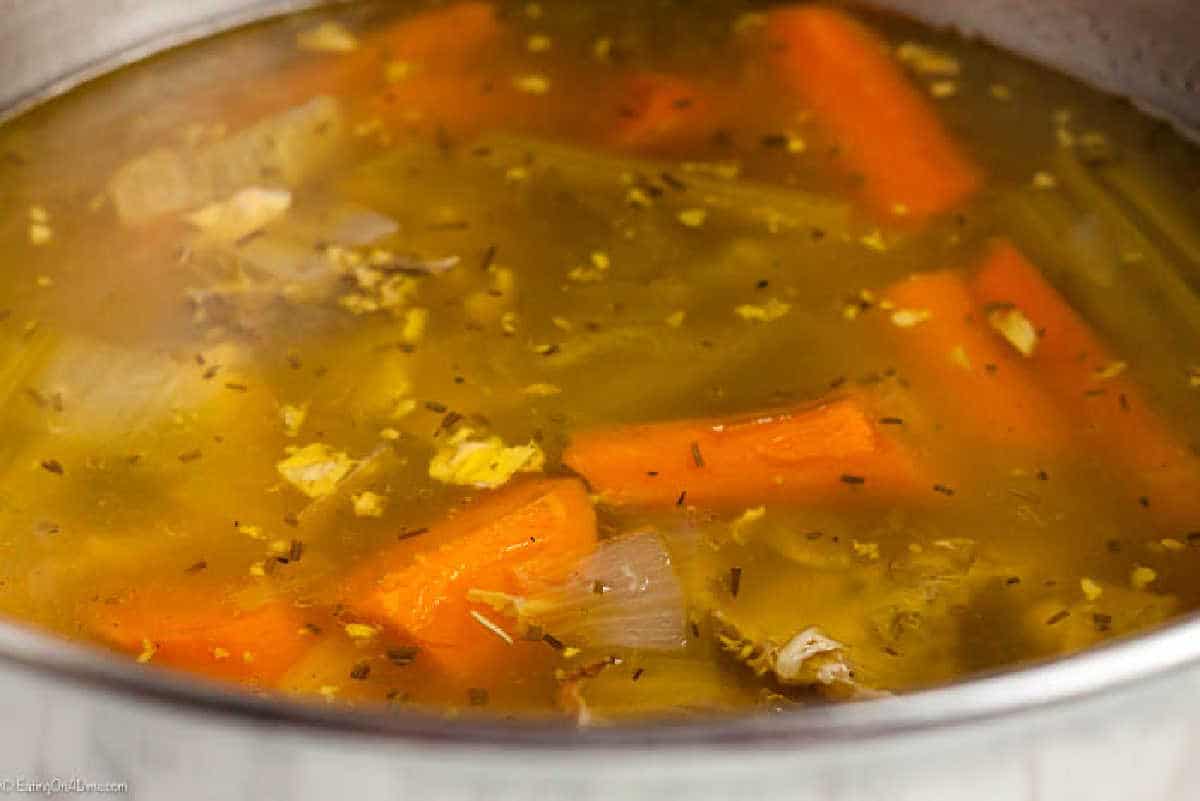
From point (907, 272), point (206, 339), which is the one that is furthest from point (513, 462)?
point (907, 272)

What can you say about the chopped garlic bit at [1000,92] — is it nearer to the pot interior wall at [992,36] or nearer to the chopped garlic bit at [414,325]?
the pot interior wall at [992,36]

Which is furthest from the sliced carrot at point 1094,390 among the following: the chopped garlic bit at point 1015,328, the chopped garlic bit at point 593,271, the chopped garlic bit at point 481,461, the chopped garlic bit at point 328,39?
the chopped garlic bit at point 328,39

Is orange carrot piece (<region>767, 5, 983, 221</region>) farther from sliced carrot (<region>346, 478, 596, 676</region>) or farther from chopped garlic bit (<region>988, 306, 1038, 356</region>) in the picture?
sliced carrot (<region>346, 478, 596, 676</region>)

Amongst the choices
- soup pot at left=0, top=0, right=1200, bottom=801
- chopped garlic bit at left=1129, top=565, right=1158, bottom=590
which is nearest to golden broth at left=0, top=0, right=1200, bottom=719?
chopped garlic bit at left=1129, top=565, right=1158, bottom=590

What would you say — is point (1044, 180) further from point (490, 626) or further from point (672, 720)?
point (672, 720)

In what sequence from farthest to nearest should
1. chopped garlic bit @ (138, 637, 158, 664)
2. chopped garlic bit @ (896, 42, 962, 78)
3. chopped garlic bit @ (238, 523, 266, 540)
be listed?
1. chopped garlic bit @ (896, 42, 962, 78)
2. chopped garlic bit @ (238, 523, 266, 540)
3. chopped garlic bit @ (138, 637, 158, 664)

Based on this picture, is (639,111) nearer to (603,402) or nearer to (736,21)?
(736,21)
